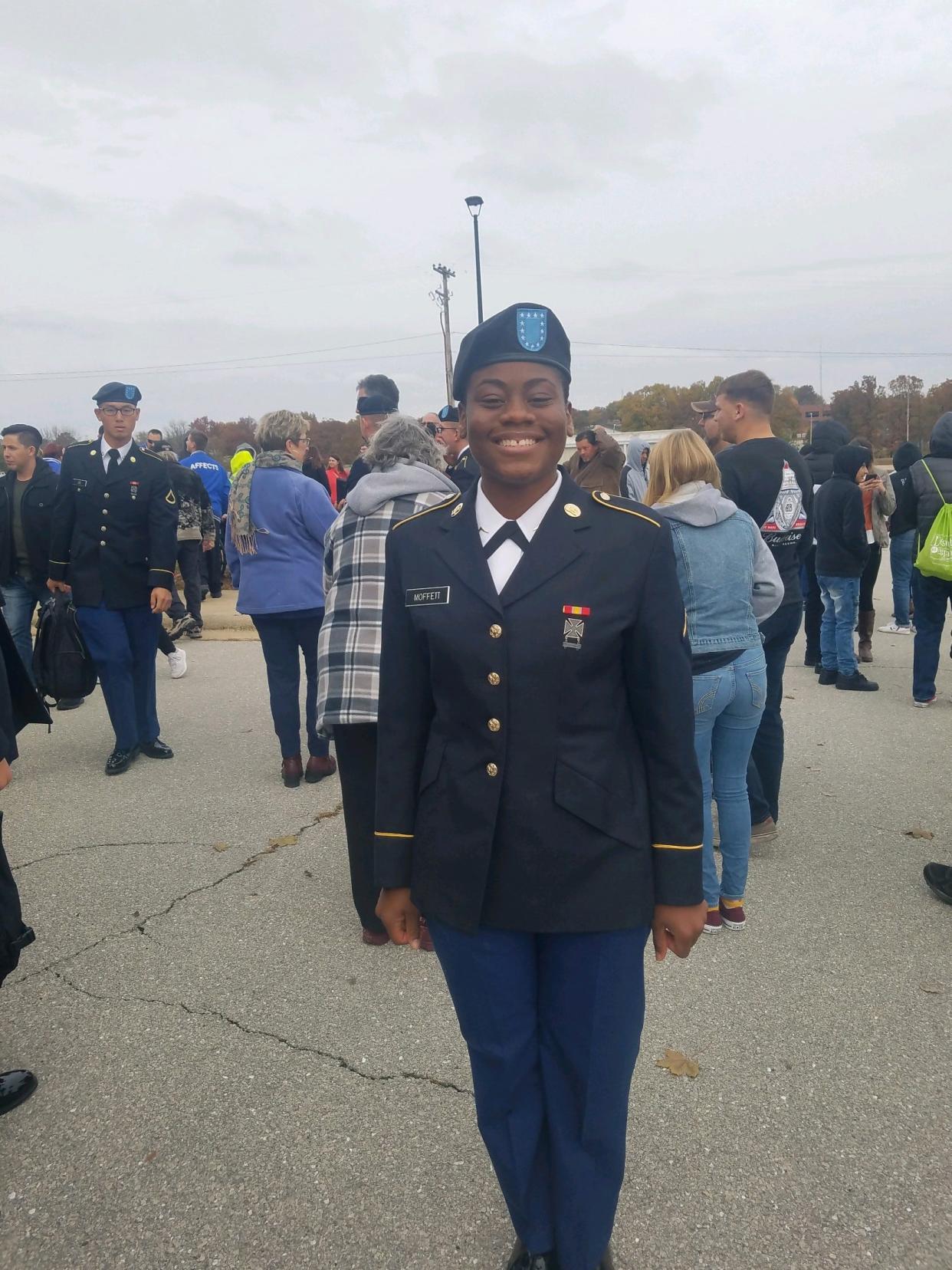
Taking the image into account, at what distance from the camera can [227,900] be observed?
4.09m

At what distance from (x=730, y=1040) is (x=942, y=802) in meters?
2.71

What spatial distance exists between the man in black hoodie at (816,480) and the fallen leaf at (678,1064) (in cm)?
560

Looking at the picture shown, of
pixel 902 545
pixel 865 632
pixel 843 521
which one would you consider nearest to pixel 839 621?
pixel 843 521

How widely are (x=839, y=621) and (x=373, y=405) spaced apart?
15.8 feet

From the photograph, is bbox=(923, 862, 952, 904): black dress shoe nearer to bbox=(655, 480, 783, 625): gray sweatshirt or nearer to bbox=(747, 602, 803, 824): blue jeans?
bbox=(747, 602, 803, 824): blue jeans

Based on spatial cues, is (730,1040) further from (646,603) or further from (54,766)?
(54,766)

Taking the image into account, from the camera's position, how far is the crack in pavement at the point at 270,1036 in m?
2.83

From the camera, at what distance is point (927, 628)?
6.89 meters

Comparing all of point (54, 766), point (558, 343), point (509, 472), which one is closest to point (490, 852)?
point (509, 472)

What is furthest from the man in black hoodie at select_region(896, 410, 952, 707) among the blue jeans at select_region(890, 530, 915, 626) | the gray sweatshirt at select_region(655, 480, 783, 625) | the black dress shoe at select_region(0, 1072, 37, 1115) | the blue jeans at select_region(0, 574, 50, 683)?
the blue jeans at select_region(0, 574, 50, 683)

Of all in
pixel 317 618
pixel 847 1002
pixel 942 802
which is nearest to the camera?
pixel 847 1002

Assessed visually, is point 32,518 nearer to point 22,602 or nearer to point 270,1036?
point 22,602

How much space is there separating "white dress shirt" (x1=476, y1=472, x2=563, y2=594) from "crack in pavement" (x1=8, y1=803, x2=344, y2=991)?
2.67 meters

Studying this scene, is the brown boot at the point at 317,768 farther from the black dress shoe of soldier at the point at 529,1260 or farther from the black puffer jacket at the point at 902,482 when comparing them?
the black puffer jacket at the point at 902,482
